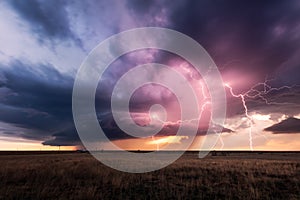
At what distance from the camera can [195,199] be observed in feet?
38.3

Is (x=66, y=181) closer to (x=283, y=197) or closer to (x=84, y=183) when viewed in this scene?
(x=84, y=183)

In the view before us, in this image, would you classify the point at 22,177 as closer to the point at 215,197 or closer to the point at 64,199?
the point at 64,199

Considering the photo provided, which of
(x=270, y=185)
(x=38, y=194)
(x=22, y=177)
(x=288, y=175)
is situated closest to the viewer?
(x=38, y=194)

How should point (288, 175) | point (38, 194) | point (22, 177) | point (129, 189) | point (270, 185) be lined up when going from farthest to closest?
1. point (288, 175)
2. point (22, 177)
3. point (270, 185)
4. point (129, 189)
5. point (38, 194)

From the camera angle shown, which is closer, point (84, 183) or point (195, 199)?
point (195, 199)

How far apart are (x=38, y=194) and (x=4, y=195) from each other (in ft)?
4.99

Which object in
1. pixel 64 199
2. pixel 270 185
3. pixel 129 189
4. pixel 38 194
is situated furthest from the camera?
pixel 270 185

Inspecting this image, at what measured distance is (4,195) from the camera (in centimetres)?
1171

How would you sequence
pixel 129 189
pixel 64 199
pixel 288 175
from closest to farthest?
pixel 64 199, pixel 129 189, pixel 288 175

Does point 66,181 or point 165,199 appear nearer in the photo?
point 165,199

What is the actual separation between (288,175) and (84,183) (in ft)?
45.0

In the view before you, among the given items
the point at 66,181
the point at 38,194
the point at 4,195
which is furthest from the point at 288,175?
the point at 4,195

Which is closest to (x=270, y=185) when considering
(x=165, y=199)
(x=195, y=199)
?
(x=195, y=199)

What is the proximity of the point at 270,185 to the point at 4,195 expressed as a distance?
13992mm
